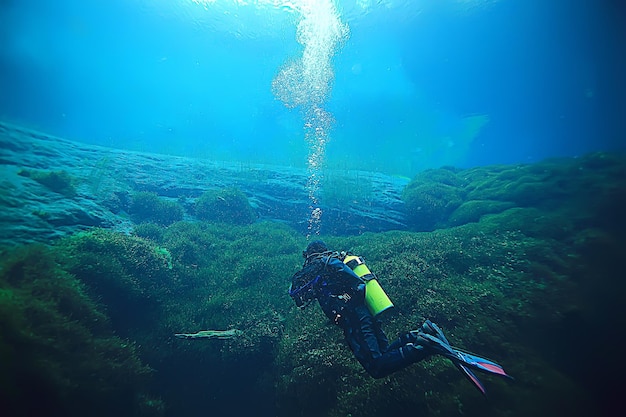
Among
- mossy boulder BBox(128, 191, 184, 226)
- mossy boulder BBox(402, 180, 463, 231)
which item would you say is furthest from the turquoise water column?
mossy boulder BBox(128, 191, 184, 226)

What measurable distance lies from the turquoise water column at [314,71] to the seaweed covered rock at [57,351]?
14241 millimetres

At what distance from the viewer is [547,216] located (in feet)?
41.7

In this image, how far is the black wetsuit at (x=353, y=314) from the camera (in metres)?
5.30

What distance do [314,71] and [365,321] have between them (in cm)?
7465

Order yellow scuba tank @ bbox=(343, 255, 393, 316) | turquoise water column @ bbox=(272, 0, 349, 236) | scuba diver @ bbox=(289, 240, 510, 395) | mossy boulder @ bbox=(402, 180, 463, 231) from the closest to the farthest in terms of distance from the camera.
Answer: scuba diver @ bbox=(289, 240, 510, 395), yellow scuba tank @ bbox=(343, 255, 393, 316), mossy boulder @ bbox=(402, 180, 463, 231), turquoise water column @ bbox=(272, 0, 349, 236)

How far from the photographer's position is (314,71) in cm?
7038

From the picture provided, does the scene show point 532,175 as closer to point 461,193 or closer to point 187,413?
point 461,193

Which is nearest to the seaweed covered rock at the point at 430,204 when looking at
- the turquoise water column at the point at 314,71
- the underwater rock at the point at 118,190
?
the underwater rock at the point at 118,190

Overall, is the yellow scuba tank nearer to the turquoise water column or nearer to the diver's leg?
the diver's leg

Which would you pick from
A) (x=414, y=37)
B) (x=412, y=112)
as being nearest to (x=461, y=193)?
Answer: (x=414, y=37)

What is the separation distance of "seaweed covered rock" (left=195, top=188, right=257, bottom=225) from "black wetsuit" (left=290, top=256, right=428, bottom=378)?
14.3 metres

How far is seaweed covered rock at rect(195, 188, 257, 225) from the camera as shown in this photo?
64.2 feet

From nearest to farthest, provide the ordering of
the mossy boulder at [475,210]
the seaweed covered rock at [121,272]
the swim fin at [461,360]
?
1. the swim fin at [461,360]
2. the seaweed covered rock at [121,272]
3. the mossy boulder at [475,210]

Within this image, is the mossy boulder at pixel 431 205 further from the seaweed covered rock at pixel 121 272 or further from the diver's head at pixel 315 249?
the seaweed covered rock at pixel 121 272
